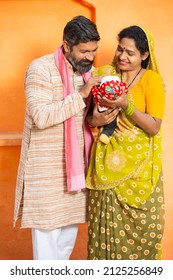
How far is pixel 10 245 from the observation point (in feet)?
14.7

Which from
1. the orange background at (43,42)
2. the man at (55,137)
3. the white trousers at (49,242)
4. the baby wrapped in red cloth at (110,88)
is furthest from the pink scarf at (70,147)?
the orange background at (43,42)

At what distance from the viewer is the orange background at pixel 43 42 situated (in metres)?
4.16

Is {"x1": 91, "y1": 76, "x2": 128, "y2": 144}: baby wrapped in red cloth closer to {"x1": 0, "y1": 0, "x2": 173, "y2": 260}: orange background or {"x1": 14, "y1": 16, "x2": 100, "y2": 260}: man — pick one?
{"x1": 14, "y1": 16, "x2": 100, "y2": 260}: man

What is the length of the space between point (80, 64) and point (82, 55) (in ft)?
0.23

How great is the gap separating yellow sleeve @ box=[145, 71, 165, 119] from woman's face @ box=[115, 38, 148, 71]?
0.43 ft

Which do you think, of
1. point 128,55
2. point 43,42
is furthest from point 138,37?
point 43,42

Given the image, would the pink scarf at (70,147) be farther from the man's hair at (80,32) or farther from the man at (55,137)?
the man's hair at (80,32)

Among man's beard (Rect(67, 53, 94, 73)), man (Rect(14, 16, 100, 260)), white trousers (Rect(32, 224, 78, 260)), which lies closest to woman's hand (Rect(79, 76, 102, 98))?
man (Rect(14, 16, 100, 260))

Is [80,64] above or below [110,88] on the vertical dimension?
above

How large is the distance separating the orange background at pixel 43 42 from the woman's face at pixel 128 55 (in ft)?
2.90

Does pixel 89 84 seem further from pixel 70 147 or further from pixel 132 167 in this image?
pixel 132 167

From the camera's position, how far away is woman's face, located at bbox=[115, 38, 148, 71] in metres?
3.26

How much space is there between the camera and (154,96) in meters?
3.26
